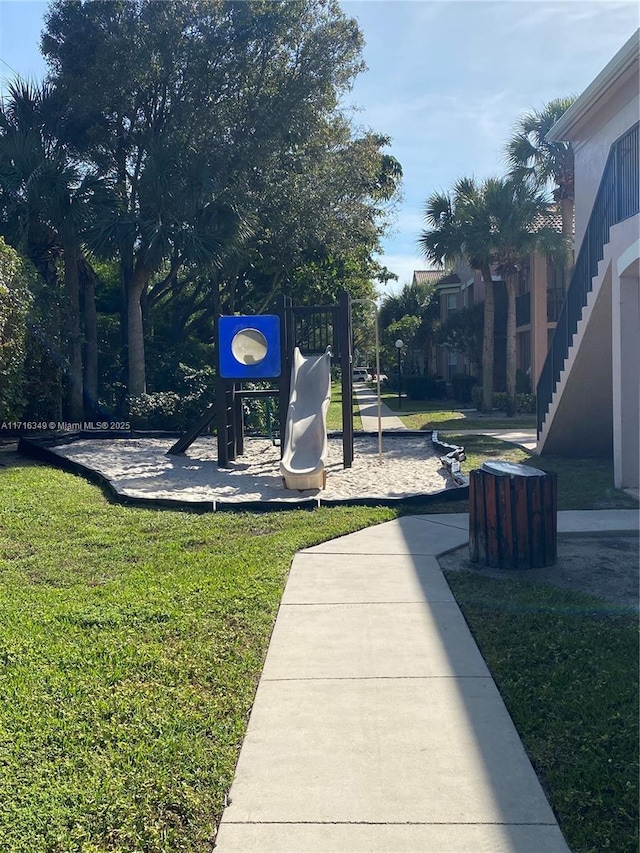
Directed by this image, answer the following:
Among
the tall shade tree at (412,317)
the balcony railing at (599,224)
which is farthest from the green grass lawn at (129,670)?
the tall shade tree at (412,317)

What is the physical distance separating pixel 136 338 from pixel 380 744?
16.7m

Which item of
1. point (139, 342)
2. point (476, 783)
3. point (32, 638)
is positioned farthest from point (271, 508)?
point (139, 342)

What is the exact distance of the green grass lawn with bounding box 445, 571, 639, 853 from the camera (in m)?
2.97

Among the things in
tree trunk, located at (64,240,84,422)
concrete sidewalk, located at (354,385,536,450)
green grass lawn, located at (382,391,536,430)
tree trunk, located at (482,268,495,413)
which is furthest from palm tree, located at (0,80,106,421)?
tree trunk, located at (482,268,495,413)

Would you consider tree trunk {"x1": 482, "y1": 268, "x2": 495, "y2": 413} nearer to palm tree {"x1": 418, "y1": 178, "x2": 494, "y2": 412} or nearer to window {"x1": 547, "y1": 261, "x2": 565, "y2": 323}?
palm tree {"x1": 418, "y1": 178, "x2": 494, "y2": 412}

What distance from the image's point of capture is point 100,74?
18734 millimetres

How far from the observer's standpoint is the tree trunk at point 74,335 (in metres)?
17.7

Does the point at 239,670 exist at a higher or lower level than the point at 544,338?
lower

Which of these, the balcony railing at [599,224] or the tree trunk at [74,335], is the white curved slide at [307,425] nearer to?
the balcony railing at [599,224]

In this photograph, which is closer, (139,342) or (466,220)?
(139,342)

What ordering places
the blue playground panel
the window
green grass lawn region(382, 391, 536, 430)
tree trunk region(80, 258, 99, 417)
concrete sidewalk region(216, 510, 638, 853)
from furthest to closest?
1. the window
2. green grass lawn region(382, 391, 536, 430)
3. tree trunk region(80, 258, 99, 417)
4. the blue playground panel
5. concrete sidewalk region(216, 510, 638, 853)

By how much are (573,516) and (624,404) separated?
7.82ft

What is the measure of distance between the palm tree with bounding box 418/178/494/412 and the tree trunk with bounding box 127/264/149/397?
30.9 ft

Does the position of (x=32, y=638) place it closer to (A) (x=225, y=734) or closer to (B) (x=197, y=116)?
(A) (x=225, y=734)
